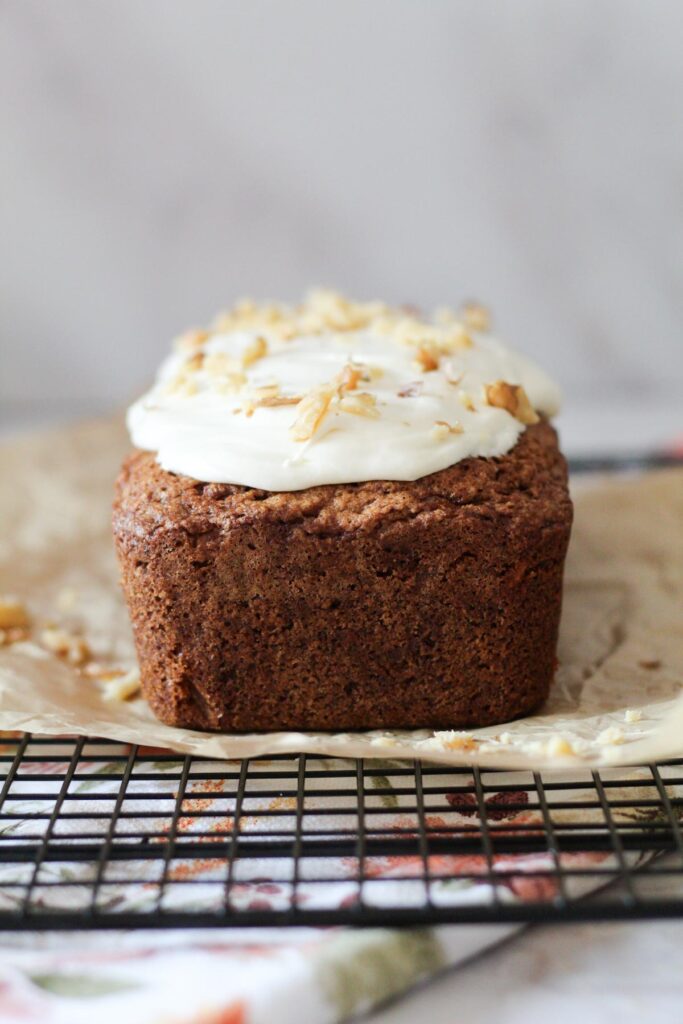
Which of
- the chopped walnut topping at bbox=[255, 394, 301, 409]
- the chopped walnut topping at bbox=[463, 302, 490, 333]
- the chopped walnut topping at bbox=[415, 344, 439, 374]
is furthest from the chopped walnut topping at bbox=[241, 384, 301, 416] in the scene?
the chopped walnut topping at bbox=[463, 302, 490, 333]

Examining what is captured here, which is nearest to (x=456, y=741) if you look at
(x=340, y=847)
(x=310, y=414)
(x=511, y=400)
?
(x=340, y=847)

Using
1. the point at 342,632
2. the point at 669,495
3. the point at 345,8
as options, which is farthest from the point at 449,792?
the point at 345,8

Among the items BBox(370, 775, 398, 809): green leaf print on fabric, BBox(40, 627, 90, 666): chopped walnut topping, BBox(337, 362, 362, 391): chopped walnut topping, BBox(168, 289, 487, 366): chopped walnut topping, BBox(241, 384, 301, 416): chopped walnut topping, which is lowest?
BBox(40, 627, 90, 666): chopped walnut topping

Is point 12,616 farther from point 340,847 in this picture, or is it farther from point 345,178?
point 345,178

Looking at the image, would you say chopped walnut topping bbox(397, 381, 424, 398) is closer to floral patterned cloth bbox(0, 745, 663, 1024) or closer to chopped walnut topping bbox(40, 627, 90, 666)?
floral patterned cloth bbox(0, 745, 663, 1024)

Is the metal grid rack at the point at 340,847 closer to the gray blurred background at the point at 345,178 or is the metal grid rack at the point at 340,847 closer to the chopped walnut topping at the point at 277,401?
the chopped walnut topping at the point at 277,401

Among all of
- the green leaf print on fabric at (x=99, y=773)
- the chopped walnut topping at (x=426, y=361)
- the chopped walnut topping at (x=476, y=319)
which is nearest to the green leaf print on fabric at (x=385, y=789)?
the green leaf print on fabric at (x=99, y=773)

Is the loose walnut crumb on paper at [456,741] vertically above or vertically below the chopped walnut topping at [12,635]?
above
